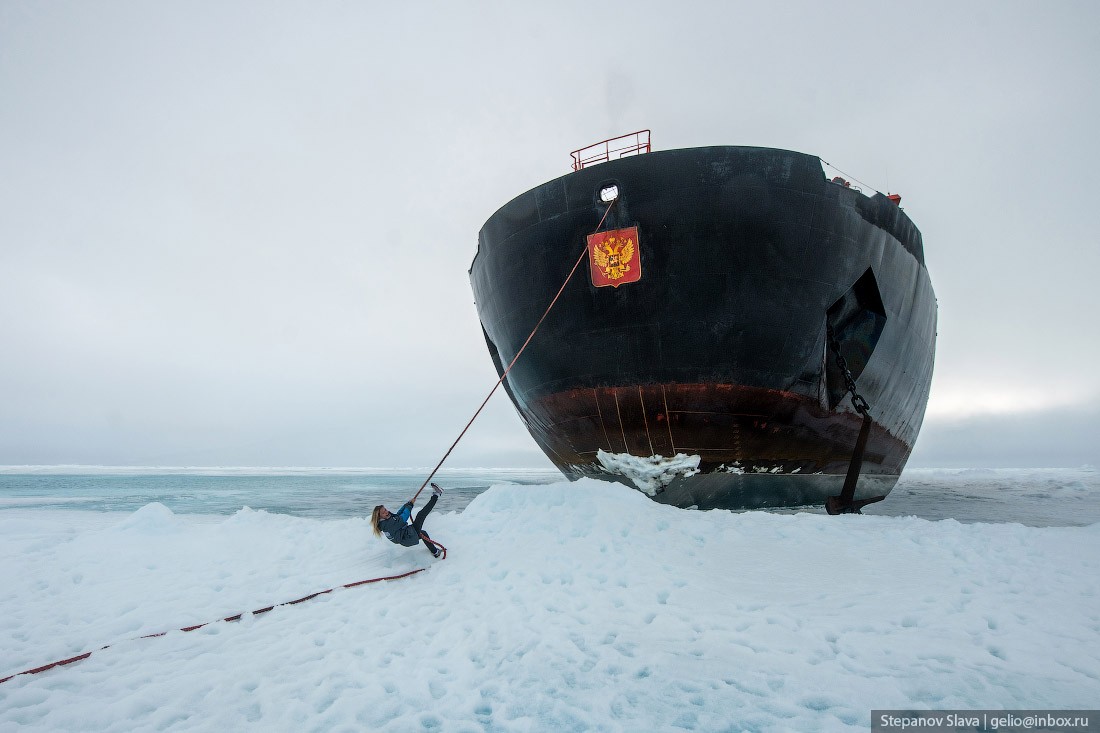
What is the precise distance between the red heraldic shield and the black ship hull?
96 mm

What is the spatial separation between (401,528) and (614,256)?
4305 millimetres

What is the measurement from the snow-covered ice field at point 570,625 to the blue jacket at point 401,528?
13.1 inches

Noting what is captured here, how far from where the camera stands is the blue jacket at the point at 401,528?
491 centimetres

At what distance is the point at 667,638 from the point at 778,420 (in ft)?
14.7

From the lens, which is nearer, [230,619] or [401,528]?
[230,619]

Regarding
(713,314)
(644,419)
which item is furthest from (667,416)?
(713,314)

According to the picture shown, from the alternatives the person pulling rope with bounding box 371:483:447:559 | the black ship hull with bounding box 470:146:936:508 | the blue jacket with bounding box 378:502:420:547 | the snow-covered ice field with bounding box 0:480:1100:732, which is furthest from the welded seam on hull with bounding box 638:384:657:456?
the blue jacket with bounding box 378:502:420:547

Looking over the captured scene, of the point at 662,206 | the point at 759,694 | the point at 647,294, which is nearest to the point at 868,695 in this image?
the point at 759,694

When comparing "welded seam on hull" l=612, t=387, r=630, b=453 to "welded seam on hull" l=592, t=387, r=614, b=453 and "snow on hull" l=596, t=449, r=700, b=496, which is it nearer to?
"snow on hull" l=596, t=449, r=700, b=496

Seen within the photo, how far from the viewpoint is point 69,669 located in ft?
9.64

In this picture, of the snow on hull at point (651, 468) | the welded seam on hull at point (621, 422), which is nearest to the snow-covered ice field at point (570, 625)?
the snow on hull at point (651, 468)

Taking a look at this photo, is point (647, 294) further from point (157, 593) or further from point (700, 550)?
point (157, 593)

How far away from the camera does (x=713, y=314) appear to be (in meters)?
6.43

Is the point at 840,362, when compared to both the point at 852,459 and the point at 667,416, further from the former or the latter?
the point at 667,416
